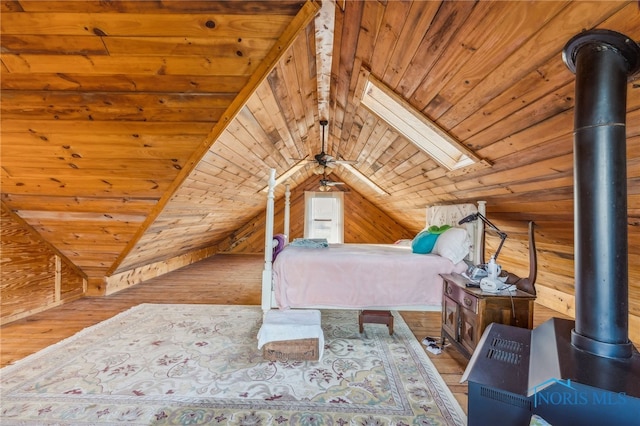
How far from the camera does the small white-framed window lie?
7.11 metres

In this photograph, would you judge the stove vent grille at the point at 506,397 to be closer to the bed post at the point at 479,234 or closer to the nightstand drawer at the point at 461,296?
the nightstand drawer at the point at 461,296

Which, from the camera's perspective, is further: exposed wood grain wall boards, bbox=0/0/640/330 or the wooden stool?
the wooden stool

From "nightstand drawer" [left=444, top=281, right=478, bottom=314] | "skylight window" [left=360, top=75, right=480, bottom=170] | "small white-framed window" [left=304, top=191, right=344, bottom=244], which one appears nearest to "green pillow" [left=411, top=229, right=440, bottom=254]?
"nightstand drawer" [left=444, top=281, right=478, bottom=314]

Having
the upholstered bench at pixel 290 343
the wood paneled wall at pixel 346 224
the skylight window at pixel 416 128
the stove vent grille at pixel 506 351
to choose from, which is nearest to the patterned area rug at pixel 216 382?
the upholstered bench at pixel 290 343

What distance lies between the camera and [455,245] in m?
2.66

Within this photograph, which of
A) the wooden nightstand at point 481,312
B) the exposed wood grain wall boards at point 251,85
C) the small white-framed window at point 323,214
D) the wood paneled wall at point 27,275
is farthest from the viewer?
the small white-framed window at point 323,214

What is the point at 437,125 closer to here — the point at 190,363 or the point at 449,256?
the point at 449,256

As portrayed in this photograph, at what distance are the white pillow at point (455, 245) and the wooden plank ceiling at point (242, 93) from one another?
0.46m

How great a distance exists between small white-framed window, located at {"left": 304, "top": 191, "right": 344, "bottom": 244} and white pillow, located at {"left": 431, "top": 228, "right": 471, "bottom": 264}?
440cm

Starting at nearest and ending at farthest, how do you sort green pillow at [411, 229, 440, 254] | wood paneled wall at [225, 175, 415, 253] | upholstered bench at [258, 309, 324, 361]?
1. upholstered bench at [258, 309, 324, 361]
2. green pillow at [411, 229, 440, 254]
3. wood paneled wall at [225, 175, 415, 253]

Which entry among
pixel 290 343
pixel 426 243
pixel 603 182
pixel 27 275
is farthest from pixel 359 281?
pixel 27 275

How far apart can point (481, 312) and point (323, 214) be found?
17.8 ft

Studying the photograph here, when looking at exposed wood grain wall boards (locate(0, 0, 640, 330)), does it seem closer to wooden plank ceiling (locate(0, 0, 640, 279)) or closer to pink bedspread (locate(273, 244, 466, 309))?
wooden plank ceiling (locate(0, 0, 640, 279))

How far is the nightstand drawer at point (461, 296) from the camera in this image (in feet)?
6.41
